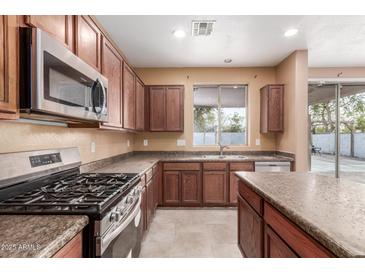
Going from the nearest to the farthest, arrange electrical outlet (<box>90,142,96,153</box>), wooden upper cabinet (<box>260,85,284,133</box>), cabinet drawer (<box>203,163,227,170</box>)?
electrical outlet (<box>90,142,96,153</box>) → cabinet drawer (<box>203,163,227,170</box>) → wooden upper cabinet (<box>260,85,284,133</box>)

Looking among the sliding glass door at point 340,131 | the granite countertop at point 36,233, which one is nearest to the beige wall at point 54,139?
the granite countertop at point 36,233

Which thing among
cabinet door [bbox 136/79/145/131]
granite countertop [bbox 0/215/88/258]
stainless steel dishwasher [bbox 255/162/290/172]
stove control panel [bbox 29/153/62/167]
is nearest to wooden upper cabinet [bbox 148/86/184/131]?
cabinet door [bbox 136/79/145/131]

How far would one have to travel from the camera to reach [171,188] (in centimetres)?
374

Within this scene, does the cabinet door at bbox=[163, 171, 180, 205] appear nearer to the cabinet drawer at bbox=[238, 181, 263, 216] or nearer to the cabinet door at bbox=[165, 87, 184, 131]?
the cabinet door at bbox=[165, 87, 184, 131]

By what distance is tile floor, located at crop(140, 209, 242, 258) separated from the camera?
2336mm

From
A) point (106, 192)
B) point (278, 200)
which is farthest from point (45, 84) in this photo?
point (278, 200)

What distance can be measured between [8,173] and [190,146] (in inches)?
131

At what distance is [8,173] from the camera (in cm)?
130

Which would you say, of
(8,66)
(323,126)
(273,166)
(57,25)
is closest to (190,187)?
(273,166)

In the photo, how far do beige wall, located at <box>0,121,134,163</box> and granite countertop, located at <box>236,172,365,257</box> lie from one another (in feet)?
5.53

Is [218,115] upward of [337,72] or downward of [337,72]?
downward

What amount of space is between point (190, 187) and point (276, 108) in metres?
2.08

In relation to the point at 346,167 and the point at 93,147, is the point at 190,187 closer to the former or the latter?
the point at 93,147

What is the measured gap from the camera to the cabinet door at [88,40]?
63.1 inches
